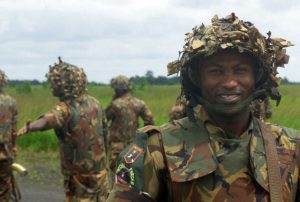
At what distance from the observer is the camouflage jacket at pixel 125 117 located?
10211mm

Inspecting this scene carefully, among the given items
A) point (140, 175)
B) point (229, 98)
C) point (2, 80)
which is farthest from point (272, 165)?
point (2, 80)

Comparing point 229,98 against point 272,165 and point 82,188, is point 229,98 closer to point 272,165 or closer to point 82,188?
point 272,165

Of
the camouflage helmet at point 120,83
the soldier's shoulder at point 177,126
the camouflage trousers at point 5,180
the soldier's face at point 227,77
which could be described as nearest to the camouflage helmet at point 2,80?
the camouflage trousers at point 5,180

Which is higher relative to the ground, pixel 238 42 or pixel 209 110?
pixel 238 42

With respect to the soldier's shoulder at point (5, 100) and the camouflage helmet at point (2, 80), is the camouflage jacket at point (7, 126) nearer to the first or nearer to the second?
the soldier's shoulder at point (5, 100)

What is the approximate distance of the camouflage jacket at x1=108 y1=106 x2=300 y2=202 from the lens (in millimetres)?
2670

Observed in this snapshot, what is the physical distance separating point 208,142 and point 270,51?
0.51 m

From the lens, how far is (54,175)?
11.3m

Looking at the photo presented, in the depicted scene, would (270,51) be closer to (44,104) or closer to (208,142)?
(208,142)

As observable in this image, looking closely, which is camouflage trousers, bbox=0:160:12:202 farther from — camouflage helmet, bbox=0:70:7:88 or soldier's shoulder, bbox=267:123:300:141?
soldier's shoulder, bbox=267:123:300:141

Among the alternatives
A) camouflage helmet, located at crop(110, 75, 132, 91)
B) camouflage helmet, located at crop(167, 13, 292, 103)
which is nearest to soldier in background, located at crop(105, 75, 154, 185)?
camouflage helmet, located at crop(110, 75, 132, 91)

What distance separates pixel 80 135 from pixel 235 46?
173 inches

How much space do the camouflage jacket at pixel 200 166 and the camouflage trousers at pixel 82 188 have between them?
4341mm

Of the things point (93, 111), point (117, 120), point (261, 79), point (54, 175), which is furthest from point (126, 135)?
point (261, 79)
